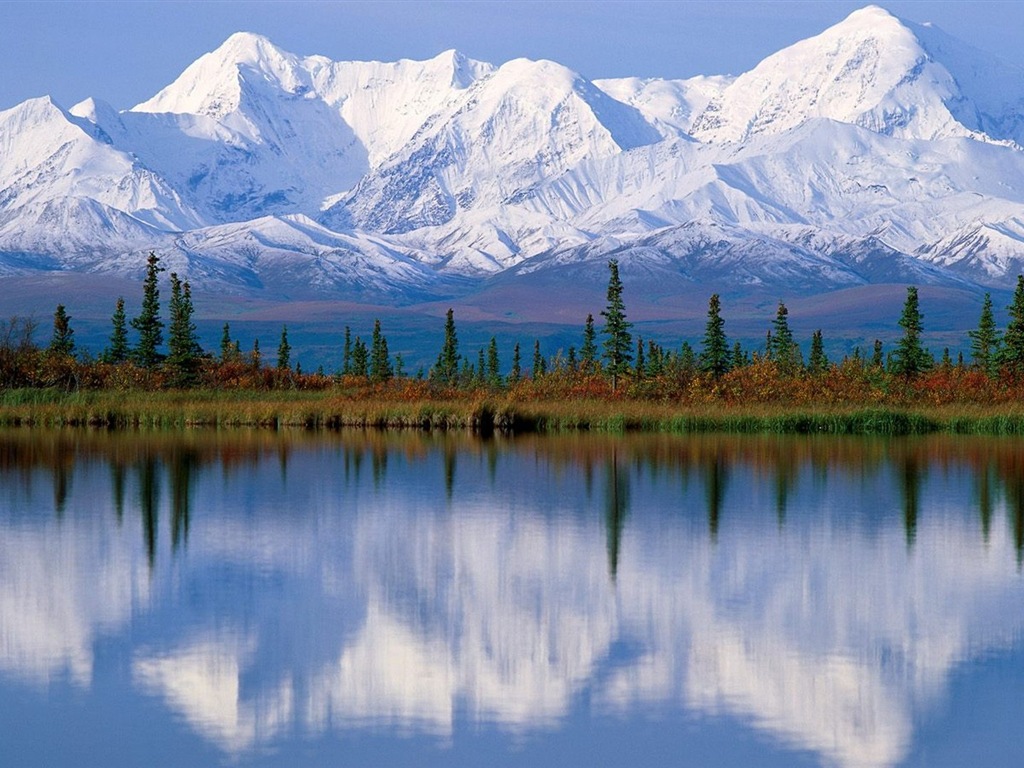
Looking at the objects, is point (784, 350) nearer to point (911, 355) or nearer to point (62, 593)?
point (911, 355)

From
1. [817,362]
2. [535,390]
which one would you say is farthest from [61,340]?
[817,362]

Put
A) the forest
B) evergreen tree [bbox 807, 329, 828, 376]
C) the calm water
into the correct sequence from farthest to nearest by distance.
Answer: evergreen tree [bbox 807, 329, 828, 376] < the forest < the calm water

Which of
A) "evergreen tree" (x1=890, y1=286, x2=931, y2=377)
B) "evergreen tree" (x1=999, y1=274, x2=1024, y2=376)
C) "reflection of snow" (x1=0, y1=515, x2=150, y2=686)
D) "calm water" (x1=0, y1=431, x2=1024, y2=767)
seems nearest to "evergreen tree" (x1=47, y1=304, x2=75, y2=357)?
"evergreen tree" (x1=890, y1=286, x2=931, y2=377)

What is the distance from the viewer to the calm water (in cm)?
1880

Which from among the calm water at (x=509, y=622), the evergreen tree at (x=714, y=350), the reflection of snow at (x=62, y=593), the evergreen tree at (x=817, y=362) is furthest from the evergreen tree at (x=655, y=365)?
the reflection of snow at (x=62, y=593)

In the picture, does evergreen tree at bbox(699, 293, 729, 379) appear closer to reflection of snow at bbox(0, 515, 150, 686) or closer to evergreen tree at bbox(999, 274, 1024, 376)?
evergreen tree at bbox(999, 274, 1024, 376)

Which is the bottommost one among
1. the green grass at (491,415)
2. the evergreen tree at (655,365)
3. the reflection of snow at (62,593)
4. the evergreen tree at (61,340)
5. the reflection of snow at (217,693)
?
the reflection of snow at (217,693)

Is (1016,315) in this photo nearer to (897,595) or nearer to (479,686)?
(897,595)

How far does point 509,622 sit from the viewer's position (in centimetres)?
2466

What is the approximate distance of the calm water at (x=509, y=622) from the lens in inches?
740

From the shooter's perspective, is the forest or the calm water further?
the forest

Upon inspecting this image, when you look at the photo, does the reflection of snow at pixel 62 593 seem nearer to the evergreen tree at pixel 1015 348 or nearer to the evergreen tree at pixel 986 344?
the evergreen tree at pixel 1015 348

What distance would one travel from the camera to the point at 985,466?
51.2 m

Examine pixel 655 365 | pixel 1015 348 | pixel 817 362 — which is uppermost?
pixel 1015 348
